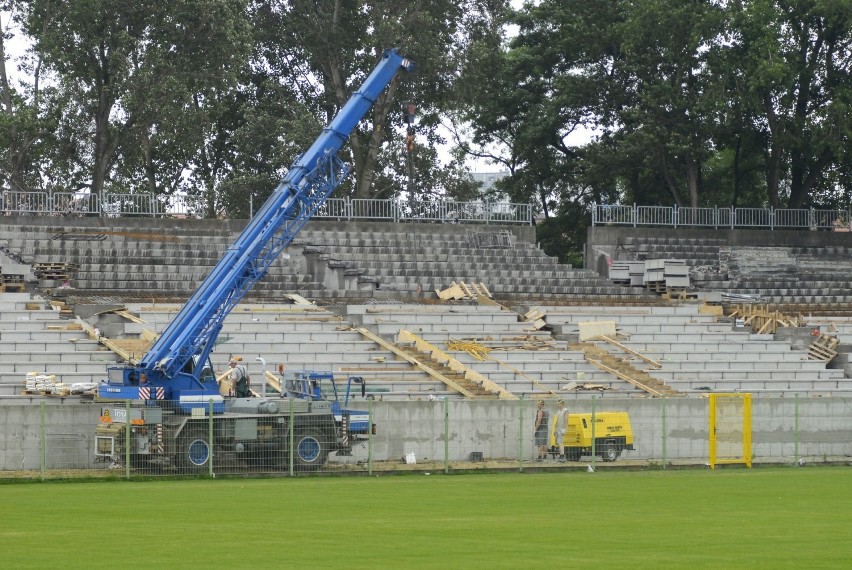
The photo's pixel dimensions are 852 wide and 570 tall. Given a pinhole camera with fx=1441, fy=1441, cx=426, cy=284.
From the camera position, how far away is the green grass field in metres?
14.6

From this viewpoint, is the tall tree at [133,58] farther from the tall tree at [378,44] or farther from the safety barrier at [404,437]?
the safety barrier at [404,437]

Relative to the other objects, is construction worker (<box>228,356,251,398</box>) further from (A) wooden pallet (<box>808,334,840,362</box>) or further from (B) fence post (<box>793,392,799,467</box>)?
(A) wooden pallet (<box>808,334,840,362</box>)

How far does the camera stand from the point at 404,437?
3031cm

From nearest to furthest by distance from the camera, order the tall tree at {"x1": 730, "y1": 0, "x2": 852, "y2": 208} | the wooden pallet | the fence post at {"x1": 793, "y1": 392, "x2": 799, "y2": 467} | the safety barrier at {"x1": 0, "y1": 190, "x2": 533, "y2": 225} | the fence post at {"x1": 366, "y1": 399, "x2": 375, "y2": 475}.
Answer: the fence post at {"x1": 366, "y1": 399, "x2": 375, "y2": 475} < the fence post at {"x1": 793, "y1": 392, "x2": 799, "y2": 467} < the wooden pallet < the safety barrier at {"x1": 0, "y1": 190, "x2": 533, "y2": 225} < the tall tree at {"x1": 730, "y1": 0, "x2": 852, "y2": 208}

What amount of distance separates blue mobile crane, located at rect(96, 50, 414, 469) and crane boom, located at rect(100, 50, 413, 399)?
0.02 meters

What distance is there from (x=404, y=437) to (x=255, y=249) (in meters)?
5.51

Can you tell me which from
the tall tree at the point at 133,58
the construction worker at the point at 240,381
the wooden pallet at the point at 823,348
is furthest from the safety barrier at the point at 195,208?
the construction worker at the point at 240,381

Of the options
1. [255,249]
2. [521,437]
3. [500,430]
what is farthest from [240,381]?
[521,437]

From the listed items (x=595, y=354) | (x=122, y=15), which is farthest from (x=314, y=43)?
(x=595, y=354)

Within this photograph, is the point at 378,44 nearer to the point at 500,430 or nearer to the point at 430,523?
the point at 500,430

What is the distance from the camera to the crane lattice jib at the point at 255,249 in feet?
99.1

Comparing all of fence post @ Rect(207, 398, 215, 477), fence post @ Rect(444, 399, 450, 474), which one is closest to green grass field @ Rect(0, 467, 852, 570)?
fence post @ Rect(207, 398, 215, 477)

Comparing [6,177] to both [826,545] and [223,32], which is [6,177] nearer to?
[223,32]

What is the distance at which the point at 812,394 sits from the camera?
38875 millimetres
